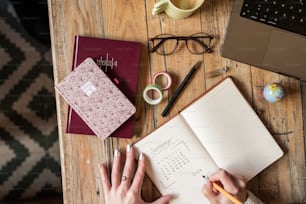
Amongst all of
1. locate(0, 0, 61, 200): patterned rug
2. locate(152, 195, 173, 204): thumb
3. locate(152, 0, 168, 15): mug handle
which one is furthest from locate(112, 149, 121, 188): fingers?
locate(0, 0, 61, 200): patterned rug

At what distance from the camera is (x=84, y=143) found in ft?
3.17

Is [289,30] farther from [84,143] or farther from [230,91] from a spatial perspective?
[84,143]

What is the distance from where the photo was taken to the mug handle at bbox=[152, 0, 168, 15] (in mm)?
916

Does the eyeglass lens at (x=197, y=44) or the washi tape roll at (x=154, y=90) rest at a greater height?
the eyeglass lens at (x=197, y=44)

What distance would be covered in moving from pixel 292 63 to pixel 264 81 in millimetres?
77

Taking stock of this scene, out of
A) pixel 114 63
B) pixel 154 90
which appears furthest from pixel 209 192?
pixel 114 63

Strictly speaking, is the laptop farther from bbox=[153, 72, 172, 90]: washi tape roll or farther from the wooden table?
bbox=[153, 72, 172, 90]: washi tape roll

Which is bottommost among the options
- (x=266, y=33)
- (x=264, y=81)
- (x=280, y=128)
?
(x=280, y=128)

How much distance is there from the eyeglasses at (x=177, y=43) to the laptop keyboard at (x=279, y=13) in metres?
0.10

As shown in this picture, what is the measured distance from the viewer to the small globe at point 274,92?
962 mm

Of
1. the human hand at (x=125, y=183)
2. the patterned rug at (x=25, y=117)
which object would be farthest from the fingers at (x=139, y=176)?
the patterned rug at (x=25, y=117)

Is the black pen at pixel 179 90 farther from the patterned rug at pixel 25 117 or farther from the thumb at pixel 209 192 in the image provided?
the patterned rug at pixel 25 117

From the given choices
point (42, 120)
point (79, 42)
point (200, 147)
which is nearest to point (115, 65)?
point (79, 42)

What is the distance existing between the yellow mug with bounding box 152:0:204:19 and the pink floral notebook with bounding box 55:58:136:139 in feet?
0.64
